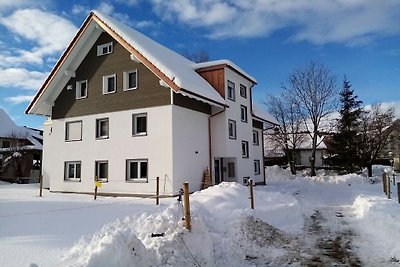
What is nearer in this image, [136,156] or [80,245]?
[80,245]

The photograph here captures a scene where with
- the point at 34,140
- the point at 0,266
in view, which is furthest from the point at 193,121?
the point at 34,140

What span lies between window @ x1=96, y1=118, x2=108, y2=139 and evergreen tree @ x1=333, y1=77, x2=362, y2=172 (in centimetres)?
2810

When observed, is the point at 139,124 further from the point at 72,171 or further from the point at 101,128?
the point at 72,171

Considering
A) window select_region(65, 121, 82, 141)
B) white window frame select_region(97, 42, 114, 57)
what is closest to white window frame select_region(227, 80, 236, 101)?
white window frame select_region(97, 42, 114, 57)

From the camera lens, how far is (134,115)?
19.4 m

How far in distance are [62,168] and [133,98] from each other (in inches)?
266

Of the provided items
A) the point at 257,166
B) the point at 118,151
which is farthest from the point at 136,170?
the point at 257,166

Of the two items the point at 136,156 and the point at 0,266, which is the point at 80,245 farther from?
the point at 136,156

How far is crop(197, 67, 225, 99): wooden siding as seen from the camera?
22.2m

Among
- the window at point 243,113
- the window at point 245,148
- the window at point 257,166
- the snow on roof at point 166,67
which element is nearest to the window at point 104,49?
the snow on roof at point 166,67

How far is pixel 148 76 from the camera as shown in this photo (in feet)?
62.4

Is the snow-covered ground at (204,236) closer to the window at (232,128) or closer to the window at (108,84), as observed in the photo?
the window at (108,84)

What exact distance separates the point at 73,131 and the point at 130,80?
5171 mm

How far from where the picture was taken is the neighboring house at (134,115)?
1823 centimetres
